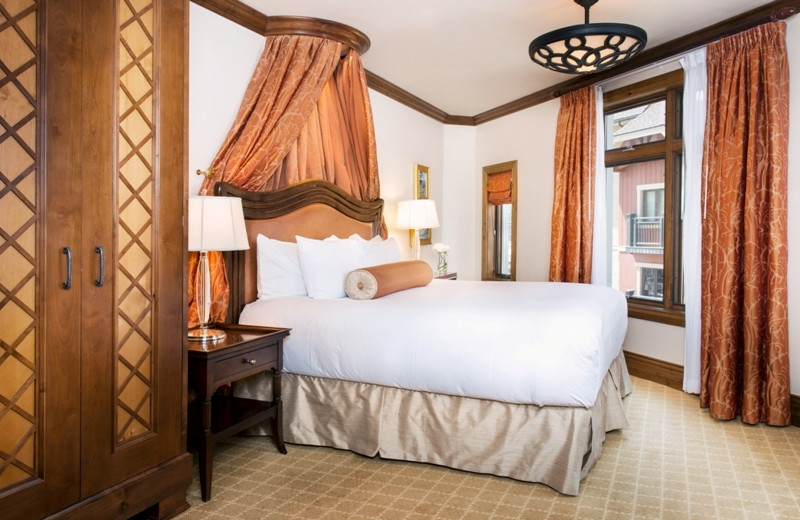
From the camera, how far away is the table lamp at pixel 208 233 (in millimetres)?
2422

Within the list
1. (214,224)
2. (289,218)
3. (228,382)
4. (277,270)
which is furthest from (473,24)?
(228,382)

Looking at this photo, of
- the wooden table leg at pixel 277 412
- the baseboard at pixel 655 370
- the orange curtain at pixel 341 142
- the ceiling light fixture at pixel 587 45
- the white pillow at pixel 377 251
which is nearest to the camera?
the wooden table leg at pixel 277 412

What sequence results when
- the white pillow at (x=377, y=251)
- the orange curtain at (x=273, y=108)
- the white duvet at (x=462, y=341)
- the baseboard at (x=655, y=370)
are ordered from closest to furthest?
the white duvet at (x=462, y=341)
the orange curtain at (x=273, y=108)
the white pillow at (x=377, y=251)
the baseboard at (x=655, y=370)

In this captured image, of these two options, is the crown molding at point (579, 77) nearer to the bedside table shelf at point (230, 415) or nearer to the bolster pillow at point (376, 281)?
the bolster pillow at point (376, 281)

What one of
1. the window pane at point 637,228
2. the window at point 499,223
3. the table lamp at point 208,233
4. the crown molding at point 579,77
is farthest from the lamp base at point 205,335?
the window at point 499,223

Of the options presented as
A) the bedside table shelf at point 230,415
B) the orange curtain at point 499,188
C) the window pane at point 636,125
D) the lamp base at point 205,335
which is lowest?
the bedside table shelf at point 230,415

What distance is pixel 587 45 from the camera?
9.97 feet

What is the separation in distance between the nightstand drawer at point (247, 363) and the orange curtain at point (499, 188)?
3.71 meters

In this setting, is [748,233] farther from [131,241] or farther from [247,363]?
[131,241]

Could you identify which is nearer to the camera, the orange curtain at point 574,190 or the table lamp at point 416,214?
the orange curtain at point 574,190

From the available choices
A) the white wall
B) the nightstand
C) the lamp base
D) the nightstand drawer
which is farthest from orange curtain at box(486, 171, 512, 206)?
the lamp base

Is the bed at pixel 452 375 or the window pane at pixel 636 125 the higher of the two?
the window pane at pixel 636 125

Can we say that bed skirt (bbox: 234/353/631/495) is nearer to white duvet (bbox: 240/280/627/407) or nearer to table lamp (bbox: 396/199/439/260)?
white duvet (bbox: 240/280/627/407)

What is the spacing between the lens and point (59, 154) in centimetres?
159
